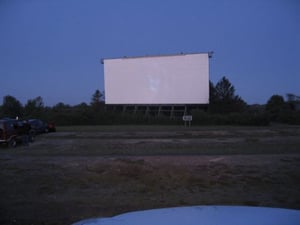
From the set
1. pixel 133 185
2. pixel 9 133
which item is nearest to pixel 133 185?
pixel 133 185

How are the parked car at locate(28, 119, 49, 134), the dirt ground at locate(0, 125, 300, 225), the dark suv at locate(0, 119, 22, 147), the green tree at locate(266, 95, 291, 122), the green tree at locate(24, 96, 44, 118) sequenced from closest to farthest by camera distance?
1. the dirt ground at locate(0, 125, 300, 225)
2. the dark suv at locate(0, 119, 22, 147)
3. the parked car at locate(28, 119, 49, 134)
4. the green tree at locate(24, 96, 44, 118)
5. the green tree at locate(266, 95, 291, 122)

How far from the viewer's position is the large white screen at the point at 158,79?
54969 mm

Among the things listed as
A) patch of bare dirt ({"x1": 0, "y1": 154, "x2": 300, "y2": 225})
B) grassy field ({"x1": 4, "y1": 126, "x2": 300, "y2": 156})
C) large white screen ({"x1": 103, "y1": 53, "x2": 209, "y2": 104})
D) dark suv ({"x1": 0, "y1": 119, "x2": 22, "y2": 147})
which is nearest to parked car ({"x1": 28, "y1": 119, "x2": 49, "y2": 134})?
grassy field ({"x1": 4, "y1": 126, "x2": 300, "y2": 156})

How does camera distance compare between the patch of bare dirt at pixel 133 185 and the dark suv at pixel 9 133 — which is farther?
the dark suv at pixel 9 133

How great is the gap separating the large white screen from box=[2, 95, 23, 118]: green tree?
16634 mm

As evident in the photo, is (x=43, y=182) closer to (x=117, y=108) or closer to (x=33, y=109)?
(x=33, y=109)

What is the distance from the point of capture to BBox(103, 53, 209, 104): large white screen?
55.0m

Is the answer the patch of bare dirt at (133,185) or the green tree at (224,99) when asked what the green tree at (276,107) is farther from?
the patch of bare dirt at (133,185)

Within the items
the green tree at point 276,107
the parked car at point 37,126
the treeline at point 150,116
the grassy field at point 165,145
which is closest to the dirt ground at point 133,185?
the grassy field at point 165,145

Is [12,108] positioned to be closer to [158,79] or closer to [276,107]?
[158,79]

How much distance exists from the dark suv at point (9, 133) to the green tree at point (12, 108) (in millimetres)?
31225

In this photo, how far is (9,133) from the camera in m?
19.1

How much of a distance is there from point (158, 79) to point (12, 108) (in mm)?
25948

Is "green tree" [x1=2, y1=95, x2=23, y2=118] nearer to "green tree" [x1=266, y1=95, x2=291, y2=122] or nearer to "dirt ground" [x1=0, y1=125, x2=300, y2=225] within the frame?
"dirt ground" [x1=0, y1=125, x2=300, y2=225]
